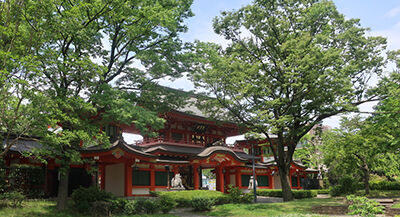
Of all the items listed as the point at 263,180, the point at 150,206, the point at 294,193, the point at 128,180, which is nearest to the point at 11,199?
the point at 150,206

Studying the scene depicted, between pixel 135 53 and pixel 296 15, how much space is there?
41.4 feet

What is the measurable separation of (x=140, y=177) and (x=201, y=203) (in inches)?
235

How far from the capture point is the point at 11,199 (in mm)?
14609

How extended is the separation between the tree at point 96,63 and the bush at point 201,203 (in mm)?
6475

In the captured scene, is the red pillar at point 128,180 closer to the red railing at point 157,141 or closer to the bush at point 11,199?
the red railing at point 157,141

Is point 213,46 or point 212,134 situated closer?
point 213,46

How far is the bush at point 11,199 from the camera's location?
1448 cm

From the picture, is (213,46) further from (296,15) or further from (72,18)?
(72,18)

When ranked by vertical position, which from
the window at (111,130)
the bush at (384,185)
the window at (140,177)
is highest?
the window at (111,130)

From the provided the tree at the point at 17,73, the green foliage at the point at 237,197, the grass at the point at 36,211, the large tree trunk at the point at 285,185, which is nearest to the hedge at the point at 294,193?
the large tree trunk at the point at 285,185

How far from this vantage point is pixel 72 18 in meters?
12.1

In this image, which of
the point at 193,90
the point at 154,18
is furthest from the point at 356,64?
the point at 154,18

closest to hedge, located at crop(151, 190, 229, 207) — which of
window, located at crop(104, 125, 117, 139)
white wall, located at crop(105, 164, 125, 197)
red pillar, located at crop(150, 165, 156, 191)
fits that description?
red pillar, located at crop(150, 165, 156, 191)

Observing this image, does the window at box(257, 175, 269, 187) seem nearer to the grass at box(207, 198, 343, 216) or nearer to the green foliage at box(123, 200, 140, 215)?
the grass at box(207, 198, 343, 216)
